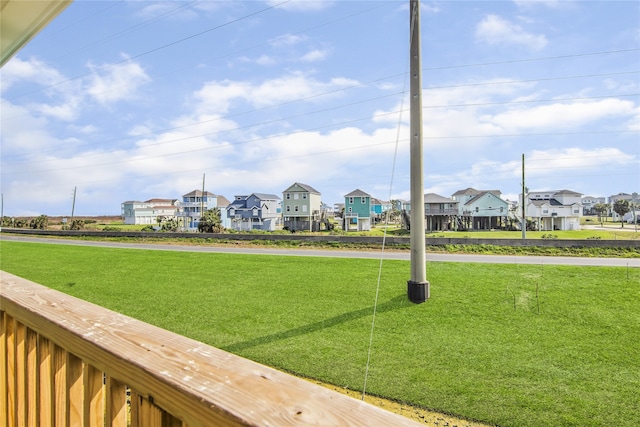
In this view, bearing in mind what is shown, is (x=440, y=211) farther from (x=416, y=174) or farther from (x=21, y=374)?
(x=21, y=374)

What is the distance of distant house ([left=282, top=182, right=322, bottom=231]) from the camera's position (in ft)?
118

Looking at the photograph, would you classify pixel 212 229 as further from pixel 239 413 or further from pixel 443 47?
pixel 239 413

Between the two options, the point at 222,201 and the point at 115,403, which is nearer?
the point at 115,403

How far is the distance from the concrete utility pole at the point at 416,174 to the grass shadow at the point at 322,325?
0.88 feet

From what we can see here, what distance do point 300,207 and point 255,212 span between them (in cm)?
790

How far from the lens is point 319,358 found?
436cm

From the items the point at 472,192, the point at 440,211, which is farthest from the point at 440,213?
the point at 472,192

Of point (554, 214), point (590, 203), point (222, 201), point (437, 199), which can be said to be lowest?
point (554, 214)

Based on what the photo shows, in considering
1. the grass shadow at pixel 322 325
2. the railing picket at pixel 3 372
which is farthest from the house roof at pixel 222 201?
the railing picket at pixel 3 372

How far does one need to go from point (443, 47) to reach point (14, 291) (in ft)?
18.4

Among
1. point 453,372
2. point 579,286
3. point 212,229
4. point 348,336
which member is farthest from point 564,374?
point 212,229

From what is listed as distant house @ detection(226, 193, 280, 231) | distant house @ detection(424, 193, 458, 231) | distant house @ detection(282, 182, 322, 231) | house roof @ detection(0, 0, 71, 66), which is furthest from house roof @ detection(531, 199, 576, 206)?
house roof @ detection(0, 0, 71, 66)

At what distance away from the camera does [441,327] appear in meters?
5.12

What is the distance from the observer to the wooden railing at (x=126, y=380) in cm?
49
